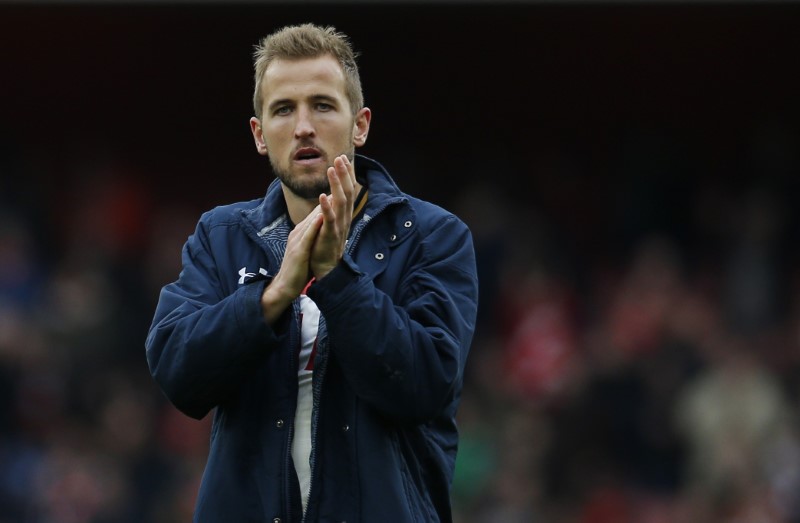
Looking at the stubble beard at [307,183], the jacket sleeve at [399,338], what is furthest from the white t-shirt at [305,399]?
the stubble beard at [307,183]

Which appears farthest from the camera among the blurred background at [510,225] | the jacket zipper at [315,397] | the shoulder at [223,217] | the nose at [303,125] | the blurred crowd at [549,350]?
the blurred background at [510,225]

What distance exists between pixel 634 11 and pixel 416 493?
9.43 metres

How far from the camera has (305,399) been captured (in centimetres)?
319

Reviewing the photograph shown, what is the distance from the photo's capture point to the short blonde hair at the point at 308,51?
10.9 ft

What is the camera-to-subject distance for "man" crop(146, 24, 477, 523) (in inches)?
119

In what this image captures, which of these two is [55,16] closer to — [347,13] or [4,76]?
[4,76]

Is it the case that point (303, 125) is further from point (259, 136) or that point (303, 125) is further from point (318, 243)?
point (318, 243)

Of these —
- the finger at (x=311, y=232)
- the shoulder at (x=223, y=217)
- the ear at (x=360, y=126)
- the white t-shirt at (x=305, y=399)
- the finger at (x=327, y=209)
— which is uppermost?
the ear at (x=360, y=126)

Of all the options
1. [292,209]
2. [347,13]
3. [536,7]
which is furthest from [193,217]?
[292,209]

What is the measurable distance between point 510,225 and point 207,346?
26.2ft

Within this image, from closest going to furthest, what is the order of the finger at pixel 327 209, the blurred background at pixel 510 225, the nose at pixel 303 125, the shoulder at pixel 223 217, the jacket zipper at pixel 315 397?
the finger at pixel 327 209
the jacket zipper at pixel 315 397
the nose at pixel 303 125
the shoulder at pixel 223 217
the blurred background at pixel 510 225

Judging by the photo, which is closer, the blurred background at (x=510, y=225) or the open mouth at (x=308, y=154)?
the open mouth at (x=308, y=154)

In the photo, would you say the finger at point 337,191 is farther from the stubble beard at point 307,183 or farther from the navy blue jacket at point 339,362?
the stubble beard at point 307,183

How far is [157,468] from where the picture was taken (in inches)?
368
